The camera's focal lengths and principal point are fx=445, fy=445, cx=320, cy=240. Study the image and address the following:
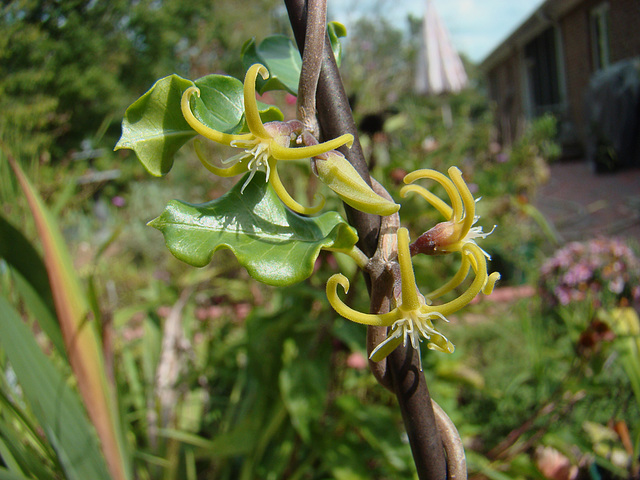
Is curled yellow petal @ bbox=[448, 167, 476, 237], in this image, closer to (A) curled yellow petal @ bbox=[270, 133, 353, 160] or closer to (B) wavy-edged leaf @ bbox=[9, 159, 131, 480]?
(A) curled yellow petal @ bbox=[270, 133, 353, 160]

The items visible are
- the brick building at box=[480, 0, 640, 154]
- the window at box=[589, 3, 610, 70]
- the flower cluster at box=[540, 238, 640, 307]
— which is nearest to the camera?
the flower cluster at box=[540, 238, 640, 307]

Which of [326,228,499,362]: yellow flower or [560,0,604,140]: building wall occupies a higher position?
[326,228,499,362]: yellow flower

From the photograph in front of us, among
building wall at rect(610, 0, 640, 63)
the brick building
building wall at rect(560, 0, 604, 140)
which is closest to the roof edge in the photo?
the brick building

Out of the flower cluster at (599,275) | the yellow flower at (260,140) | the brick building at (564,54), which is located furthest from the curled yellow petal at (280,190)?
the brick building at (564,54)

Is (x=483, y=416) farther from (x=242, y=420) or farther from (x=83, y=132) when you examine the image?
(x=83, y=132)

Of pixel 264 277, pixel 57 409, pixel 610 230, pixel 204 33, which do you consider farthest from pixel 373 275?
pixel 204 33

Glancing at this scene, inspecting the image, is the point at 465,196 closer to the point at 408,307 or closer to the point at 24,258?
the point at 408,307

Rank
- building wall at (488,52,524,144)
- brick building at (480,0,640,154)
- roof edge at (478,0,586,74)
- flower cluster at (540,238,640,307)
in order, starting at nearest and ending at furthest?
flower cluster at (540,238,640,307), brick building at (480,0,640,154), roof edge at (478,0,586,74), building wall at (488,52,524,144)
